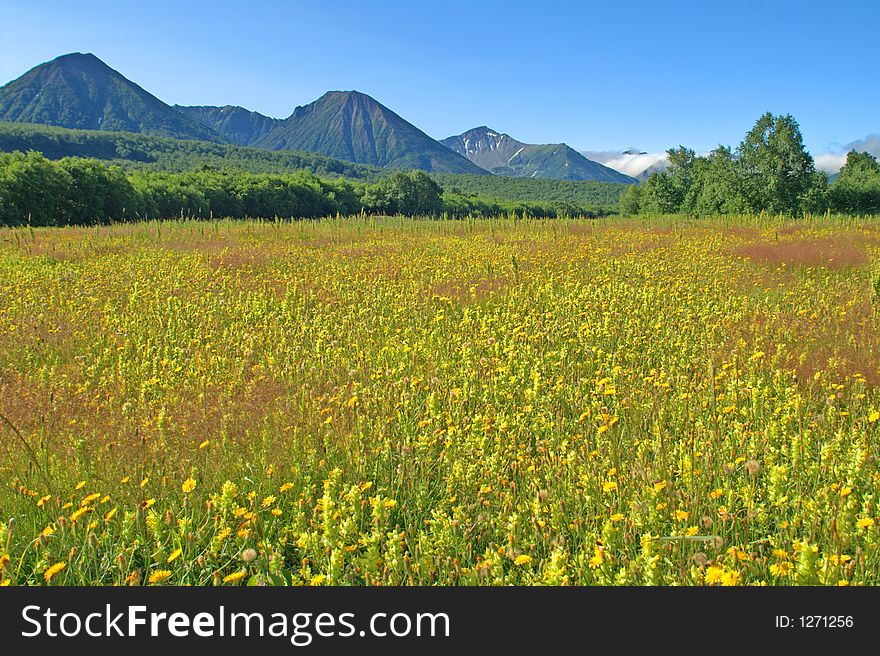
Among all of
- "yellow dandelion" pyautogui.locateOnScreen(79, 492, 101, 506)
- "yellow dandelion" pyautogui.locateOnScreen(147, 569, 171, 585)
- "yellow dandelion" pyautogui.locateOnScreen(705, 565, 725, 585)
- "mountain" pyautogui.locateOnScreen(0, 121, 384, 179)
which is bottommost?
"yellow dandelion" pyautogui.locateOnScreen(147, 569, 171, 585)

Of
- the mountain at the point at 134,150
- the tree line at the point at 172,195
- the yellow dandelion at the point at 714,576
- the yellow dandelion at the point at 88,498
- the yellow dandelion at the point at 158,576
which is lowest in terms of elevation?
the yellow dandelion at the point at 158,576

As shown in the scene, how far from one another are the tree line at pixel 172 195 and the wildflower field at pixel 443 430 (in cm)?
1143

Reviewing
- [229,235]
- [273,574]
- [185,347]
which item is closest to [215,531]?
[273,574]

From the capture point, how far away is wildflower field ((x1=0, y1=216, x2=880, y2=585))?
6.98 feet

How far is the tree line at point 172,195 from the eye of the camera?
35.8 metres

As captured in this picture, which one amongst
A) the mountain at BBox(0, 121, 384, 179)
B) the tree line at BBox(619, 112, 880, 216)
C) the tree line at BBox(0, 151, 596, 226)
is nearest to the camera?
the tree line at BBox(0, 151, 596, 226)

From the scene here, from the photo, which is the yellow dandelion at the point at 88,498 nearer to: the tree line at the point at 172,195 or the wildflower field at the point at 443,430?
the wildflower field at the point at 443,430

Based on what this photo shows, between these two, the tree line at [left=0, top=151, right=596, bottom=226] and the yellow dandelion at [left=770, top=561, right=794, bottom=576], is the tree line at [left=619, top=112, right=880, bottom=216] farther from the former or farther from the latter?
the yellow dandelion at [left=770, top=561, right=794, bottom=576]

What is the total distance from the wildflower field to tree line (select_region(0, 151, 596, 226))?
11434mm

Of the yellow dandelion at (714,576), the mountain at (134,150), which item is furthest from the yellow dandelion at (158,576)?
the mountain at (134,150)

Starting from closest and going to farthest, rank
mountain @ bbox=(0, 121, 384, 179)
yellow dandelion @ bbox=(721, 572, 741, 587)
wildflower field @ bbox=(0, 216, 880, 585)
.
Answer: yellow dandelion @ bbox=(721, 572, 741, 587), wildflower field @ bbox=(0, 216, 880, 585), mountain @ bbox=(0, 121, 384, 179)

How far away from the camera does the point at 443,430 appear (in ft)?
10.9

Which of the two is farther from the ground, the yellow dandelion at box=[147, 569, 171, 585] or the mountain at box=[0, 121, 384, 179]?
the mountain at box=[0, 121, 384, 179]

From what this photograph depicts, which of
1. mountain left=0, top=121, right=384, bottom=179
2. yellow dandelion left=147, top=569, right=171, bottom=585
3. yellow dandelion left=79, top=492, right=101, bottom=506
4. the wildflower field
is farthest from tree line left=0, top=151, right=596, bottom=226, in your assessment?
mountain left=0, top=121, right=384, bottom=179
